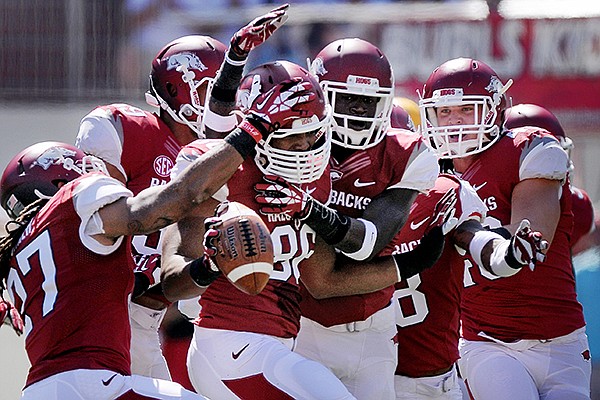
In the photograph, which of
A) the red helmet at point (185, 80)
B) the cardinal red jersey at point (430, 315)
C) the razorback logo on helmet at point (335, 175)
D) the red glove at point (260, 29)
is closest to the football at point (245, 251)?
the red glove at point (260, 29)

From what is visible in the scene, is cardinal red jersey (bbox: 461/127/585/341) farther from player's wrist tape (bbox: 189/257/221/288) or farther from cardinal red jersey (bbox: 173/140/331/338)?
player's wrist tape (bbox: 189/257/221/288)

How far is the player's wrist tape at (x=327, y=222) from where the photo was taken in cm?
363

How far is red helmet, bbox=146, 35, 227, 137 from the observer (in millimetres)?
4660

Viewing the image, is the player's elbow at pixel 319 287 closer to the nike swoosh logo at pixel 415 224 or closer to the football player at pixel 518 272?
the nike swoosh logo at pixel 415 224

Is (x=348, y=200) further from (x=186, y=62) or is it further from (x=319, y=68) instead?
(x=186, y=62)

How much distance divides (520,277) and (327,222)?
4.08 ft

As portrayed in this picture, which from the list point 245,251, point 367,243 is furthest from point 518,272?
point 245,251

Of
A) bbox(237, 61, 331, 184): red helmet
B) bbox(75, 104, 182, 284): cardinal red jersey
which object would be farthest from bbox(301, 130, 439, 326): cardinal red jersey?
bbox(75, 104, 182, 284): cardinal red jersey

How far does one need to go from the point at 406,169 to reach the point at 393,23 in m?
4.04

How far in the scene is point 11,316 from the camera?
12.1ft

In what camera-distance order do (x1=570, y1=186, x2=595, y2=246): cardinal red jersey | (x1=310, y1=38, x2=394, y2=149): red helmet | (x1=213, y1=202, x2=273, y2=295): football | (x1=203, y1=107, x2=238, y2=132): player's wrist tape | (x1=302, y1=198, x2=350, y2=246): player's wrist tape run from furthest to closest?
(x1=570, y1=186, x2=595, y2=246): cardinal red jersey < (x1=203, y1=107, x2=238, y2=132): player's wrist tape < (x1=310, y1=38, x2=394, y2=149): red helmet < (x1=302, y1=198, x2=350, y2=246): player's wrist tape < (x1=213, y1=202, x2=273, y2=295): football

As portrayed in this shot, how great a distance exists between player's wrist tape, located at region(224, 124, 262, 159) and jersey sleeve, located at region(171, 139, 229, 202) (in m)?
0.19

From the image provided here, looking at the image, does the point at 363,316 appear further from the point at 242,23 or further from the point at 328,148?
the point at 242,23

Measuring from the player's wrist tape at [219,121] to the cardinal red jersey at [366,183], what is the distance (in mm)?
450
